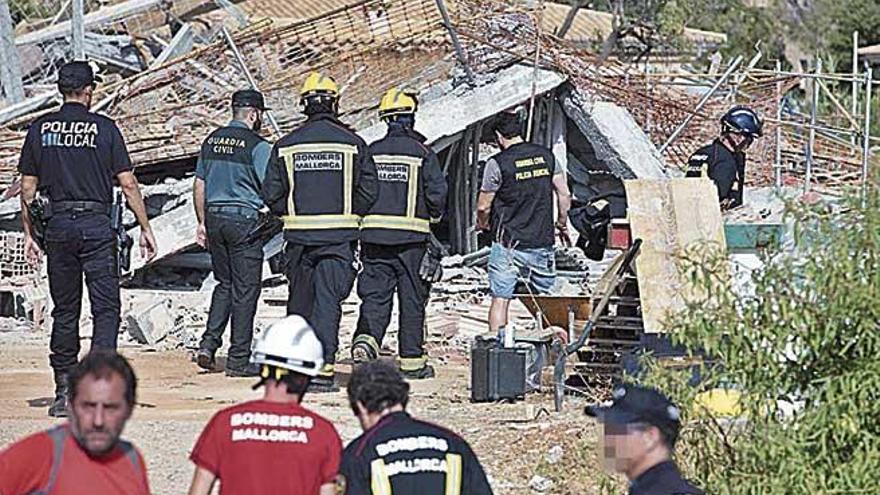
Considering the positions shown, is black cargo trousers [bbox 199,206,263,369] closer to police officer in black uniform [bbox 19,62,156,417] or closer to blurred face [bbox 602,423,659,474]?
police officer in black uniform [bbox 19,62,156,417]

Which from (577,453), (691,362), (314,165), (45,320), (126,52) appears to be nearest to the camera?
(691,362)

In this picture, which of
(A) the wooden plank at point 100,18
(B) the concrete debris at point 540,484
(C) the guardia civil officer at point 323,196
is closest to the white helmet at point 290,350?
(B) the concrete debris at point 540,484

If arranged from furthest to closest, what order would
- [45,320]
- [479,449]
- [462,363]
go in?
[45,320], [462,363], [479,449]

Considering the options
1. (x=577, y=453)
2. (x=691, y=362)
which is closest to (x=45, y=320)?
(x=577, y=453)

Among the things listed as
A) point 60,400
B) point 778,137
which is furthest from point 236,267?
point 778,137

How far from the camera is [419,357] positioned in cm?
1139

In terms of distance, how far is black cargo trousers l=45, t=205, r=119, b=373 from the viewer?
30.9ft

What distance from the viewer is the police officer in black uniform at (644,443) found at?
177 inches

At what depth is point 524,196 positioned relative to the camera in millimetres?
11258

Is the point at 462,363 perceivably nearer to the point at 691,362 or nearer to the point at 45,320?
the point at 45,320

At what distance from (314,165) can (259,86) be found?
5.65 metres

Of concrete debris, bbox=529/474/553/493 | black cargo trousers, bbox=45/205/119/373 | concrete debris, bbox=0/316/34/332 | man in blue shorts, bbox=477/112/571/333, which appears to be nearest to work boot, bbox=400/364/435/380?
man in blue shorts, bbox=477/112/571/333

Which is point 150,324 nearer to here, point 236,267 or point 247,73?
point 236,267

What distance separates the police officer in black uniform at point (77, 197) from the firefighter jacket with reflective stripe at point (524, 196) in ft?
8.67
